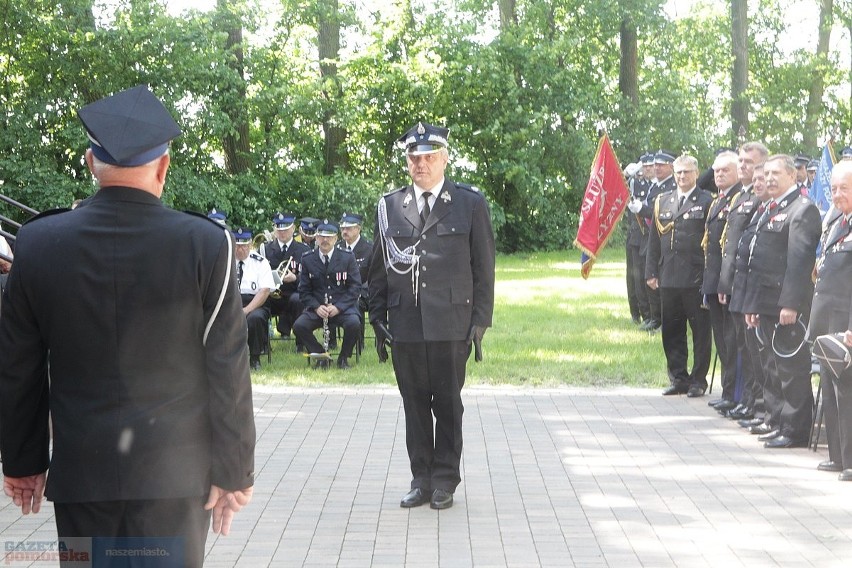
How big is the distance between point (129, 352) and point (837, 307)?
5778mm

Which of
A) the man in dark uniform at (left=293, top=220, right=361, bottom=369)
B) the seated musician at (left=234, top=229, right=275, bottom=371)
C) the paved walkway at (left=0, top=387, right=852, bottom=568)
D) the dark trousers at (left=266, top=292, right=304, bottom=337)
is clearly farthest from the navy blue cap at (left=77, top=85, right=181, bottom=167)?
the dark trousers at (left=266, top=292, right=304, bottom=337)

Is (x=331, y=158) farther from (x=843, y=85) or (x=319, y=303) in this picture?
(x=843, y=85)

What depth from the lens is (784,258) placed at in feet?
30.9

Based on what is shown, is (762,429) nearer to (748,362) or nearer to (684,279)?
(748,362)

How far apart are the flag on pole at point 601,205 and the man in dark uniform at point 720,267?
626cm

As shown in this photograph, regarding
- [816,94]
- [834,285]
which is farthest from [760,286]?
[816,94]

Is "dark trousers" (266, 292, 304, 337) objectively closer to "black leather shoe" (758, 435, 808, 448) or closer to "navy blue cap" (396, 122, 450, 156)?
"black leather shoe" (758, 435, 808, 448)

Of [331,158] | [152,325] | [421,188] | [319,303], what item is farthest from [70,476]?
[331,158]

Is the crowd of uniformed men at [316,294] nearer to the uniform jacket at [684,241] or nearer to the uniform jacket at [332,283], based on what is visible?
the uniform jacket at [332,283]

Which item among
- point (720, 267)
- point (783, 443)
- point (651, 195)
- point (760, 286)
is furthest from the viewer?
point (651, 195)

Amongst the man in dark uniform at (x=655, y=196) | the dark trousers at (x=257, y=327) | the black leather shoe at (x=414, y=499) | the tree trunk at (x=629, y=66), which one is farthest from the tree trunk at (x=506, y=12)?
the black leather shoe at (x=414, y=499)

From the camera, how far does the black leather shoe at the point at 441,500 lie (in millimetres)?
7234

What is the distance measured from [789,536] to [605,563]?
1.18 metres

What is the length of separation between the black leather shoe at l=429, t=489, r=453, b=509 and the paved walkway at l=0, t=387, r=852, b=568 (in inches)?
3.2
